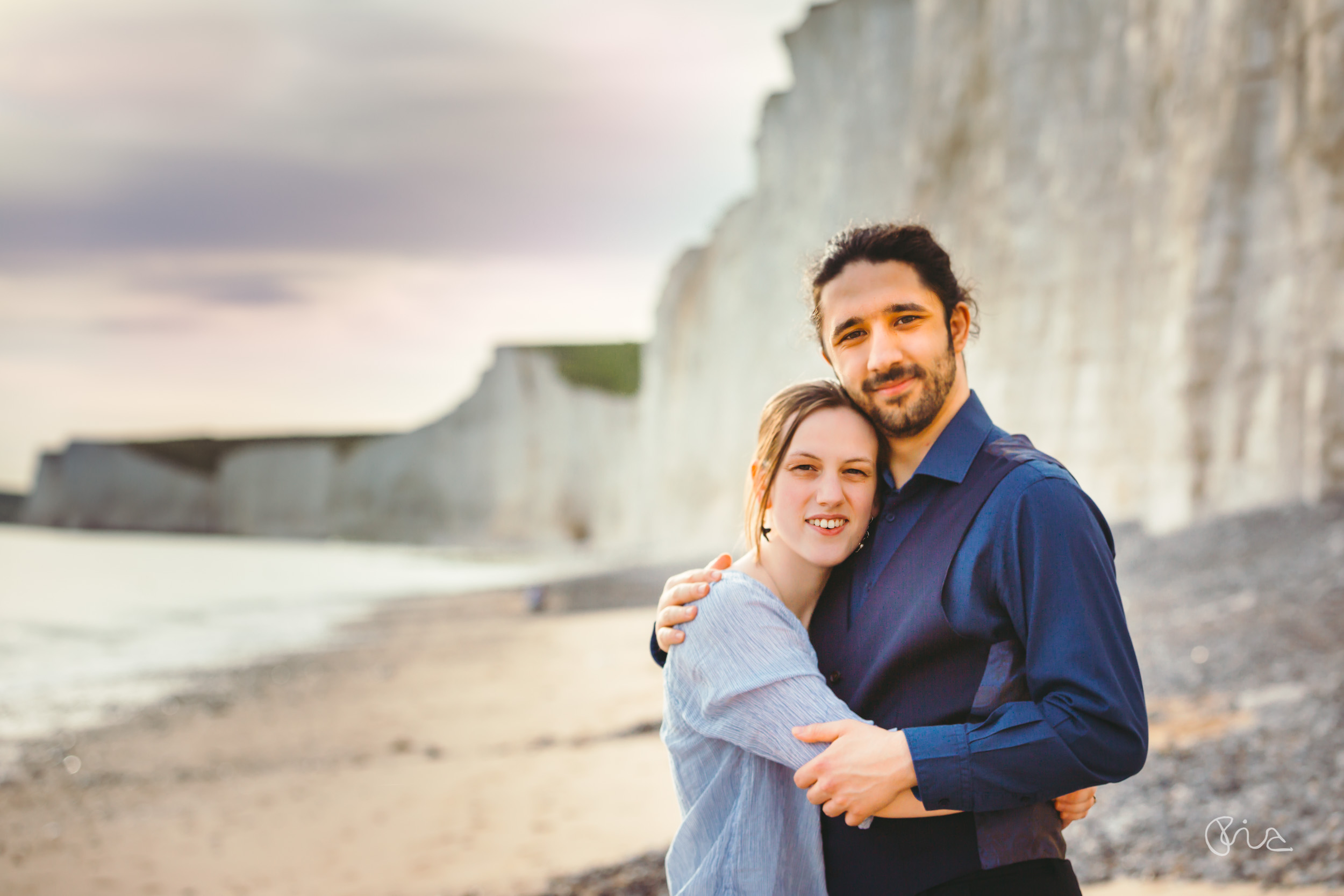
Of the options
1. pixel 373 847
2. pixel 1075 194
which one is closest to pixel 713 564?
pixel 373 847

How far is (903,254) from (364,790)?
23.9 feet

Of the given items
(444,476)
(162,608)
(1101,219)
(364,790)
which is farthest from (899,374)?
(444,476)

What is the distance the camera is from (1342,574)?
25.5 feet

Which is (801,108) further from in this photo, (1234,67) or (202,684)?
(202,684)

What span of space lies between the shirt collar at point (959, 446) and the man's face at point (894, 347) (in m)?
0.05

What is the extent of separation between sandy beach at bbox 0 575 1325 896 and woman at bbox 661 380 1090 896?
11.0 ft

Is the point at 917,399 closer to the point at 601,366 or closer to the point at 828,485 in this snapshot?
the point at 828,485

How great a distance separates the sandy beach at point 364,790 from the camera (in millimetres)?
6109

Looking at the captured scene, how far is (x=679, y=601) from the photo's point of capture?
205cm

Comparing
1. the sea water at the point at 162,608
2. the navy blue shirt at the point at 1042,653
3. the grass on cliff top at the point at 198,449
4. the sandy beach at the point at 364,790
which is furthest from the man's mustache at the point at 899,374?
the grass on cliff top at the point at 198,449

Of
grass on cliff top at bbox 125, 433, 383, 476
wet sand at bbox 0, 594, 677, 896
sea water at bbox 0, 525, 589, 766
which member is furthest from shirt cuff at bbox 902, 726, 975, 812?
grass on cliff top at bbox 125, 433, 383, 476

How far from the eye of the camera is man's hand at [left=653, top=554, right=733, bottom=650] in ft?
6.62

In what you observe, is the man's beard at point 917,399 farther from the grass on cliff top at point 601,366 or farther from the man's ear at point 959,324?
the grass on cliff top at point 601,366

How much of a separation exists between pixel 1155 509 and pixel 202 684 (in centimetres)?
1311
